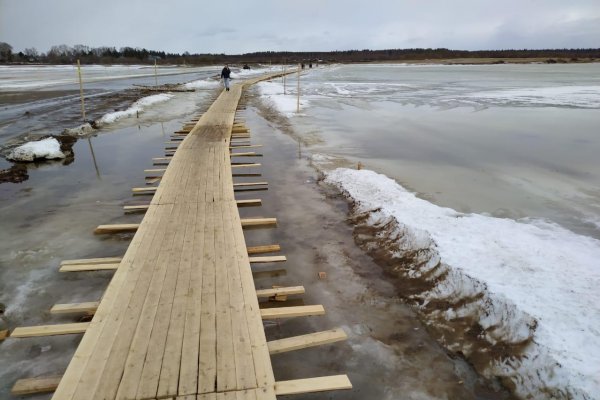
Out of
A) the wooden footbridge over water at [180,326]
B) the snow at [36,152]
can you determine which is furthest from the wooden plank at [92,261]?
the snow at [36,152]

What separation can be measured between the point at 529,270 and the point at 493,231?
3.96ft

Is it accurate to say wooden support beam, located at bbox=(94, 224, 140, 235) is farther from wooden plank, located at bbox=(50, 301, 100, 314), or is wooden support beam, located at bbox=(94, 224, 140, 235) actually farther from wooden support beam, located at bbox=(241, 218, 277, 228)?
wooden plank, located at bbox=(50, 301, 100, 314)

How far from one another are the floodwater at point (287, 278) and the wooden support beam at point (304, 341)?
0.24 meters

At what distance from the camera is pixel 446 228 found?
617 cm

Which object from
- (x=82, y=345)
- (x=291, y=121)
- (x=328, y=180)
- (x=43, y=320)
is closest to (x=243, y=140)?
(x=291, y=121)

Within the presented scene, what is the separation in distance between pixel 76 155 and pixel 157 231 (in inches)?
315

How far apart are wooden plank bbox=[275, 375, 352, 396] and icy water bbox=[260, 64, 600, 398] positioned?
1.45 m

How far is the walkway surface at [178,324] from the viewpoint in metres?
3.16

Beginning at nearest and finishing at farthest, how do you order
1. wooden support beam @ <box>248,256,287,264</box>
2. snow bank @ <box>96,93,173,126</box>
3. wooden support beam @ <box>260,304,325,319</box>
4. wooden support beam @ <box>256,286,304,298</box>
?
1. wooden support beam @ <box>260,304,325,319</box>
2. wooden support beam @ <box>256,286,304,298</box>
3. wooden support beam @ <box>248,256,287,264</box>
4. snow bank @ <box>96,93,173,126</box>

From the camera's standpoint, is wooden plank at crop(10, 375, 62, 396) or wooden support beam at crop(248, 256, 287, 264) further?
wooden support beam at crop(248, 256, 287, 264)

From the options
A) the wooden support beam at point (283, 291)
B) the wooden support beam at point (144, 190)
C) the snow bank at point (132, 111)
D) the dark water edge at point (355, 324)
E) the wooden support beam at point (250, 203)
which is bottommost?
the dark water edge at point (355, 324)

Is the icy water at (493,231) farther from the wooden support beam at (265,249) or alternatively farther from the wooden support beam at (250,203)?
the wooden support beam at (250,203)

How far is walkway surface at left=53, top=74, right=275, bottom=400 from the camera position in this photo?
10.4 ft

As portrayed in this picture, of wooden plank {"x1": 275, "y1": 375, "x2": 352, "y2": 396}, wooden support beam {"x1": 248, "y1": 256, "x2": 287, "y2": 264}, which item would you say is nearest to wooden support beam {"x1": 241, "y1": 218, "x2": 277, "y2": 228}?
wooden support beam {"x1": 248, "y1": 256, "x2": 287, "y2": 264}
